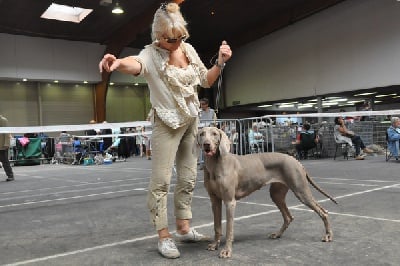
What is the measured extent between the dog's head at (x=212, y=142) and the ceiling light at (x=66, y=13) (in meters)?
16.4

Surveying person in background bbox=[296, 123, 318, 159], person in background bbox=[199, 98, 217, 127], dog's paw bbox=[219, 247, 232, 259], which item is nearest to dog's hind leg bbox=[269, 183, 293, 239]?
dog's paw bbox=[219, 247, 232, 259]

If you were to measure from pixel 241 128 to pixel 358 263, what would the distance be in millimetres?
7687

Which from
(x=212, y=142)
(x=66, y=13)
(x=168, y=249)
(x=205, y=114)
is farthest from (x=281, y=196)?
(x=66, y=13)

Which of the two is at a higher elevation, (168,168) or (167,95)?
(167,95)

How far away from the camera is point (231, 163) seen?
8.67ft

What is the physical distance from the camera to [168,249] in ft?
8.35

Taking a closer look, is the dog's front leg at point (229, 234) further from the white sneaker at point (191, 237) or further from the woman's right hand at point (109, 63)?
the woman's right hand at point (109, 63)

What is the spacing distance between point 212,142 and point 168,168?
1.28 feet

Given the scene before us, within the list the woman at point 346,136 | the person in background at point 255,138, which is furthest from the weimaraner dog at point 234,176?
the woman at point 346,136

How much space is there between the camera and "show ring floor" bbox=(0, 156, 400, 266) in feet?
8.05

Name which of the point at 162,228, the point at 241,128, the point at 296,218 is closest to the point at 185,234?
the point at 162,228

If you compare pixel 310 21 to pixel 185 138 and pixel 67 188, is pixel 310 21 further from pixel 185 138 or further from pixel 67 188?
pixel 185 138

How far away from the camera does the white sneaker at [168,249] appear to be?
251 cm

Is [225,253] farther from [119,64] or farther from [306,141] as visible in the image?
[306,141]
